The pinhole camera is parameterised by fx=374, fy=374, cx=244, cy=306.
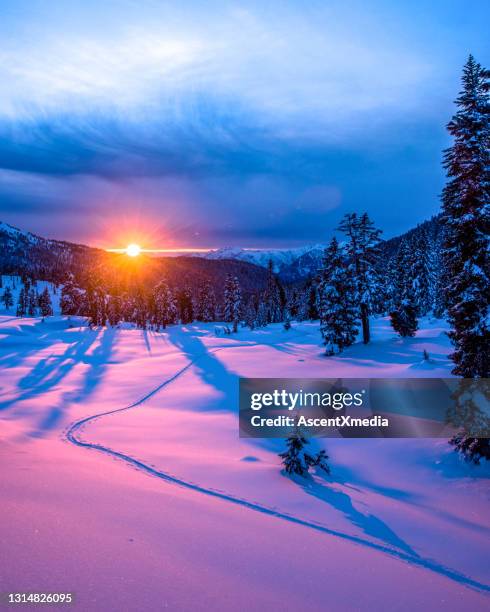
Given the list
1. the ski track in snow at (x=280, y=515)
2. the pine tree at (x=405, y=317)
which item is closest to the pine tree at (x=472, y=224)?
the ski track in snow at (x=280, y=515)

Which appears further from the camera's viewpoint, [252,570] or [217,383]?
[217,383]

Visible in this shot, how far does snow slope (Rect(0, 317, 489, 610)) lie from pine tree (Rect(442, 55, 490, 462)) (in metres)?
3.44

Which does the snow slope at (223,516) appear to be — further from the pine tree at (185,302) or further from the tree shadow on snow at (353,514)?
the pine tree at (185,302)

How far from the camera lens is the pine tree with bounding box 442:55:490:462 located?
12.6 meters

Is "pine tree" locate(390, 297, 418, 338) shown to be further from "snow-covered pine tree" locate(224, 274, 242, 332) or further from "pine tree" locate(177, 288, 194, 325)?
"pine tree" locate(177, 288, 194, 325)

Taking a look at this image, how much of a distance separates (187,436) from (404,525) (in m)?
9.74

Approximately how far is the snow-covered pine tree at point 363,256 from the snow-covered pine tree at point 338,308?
66cm

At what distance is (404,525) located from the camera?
866 centimetres

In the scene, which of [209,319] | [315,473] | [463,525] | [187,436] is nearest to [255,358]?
[187,436]

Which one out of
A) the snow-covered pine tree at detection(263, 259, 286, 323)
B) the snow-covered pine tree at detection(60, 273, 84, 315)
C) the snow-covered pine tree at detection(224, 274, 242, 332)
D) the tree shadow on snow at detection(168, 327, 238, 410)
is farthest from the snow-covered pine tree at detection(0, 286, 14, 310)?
the tree shadow on snow at detection(168, 327, 238, 410)

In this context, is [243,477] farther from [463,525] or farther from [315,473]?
[463,525]

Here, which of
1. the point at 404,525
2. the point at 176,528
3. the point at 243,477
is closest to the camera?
the point at 176,528

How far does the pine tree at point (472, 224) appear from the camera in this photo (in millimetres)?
12570

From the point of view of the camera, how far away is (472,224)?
41.7 ft
